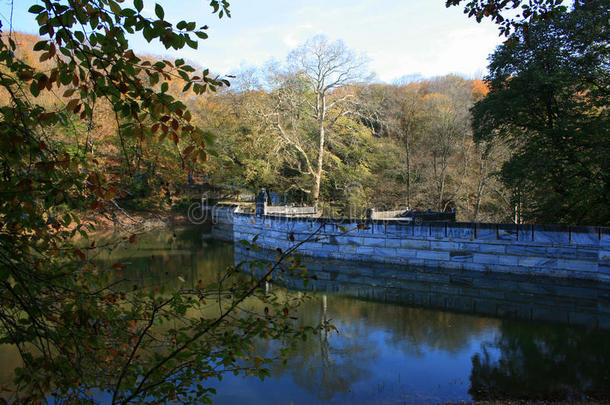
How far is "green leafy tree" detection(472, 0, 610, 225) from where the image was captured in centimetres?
1254

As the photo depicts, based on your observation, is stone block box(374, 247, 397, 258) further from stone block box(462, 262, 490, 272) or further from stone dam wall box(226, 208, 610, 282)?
stone block box(462, 262, 490, 272)

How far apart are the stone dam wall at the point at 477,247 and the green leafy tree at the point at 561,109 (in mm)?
1936

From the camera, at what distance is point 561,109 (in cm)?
1399

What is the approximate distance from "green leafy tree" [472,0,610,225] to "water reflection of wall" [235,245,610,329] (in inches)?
122

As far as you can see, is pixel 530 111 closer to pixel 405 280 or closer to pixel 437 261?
pixel 437 261

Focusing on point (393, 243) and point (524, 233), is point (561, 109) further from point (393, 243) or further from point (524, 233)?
point (393, 243)

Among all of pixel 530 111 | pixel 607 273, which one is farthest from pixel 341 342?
pixel 530 111

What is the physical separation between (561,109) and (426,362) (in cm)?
1063

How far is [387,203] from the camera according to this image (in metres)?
25.9

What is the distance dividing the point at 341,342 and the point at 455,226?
685cm

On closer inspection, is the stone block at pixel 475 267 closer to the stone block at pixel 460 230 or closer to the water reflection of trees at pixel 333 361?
the stone block at pixel 460 230

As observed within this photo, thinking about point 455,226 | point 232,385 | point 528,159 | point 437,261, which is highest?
point 528,159

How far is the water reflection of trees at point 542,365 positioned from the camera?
6.17 m

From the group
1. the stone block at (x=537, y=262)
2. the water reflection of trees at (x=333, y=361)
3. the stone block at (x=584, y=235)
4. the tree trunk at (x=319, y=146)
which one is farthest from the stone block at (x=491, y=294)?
the tree trunk at (x=319, y=146)
